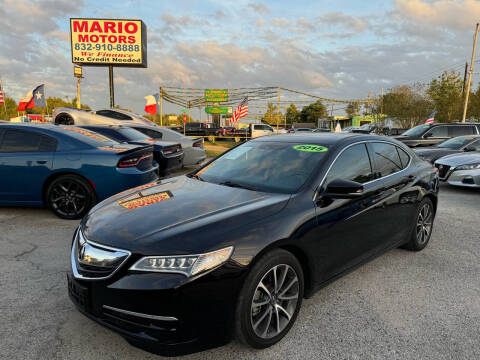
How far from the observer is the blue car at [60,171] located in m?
5.25

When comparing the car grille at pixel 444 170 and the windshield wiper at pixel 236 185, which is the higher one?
the windshield wiper at pixel 236 185

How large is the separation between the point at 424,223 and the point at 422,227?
0.07 metres

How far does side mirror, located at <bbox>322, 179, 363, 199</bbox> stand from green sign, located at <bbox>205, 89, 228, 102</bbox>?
109 feet

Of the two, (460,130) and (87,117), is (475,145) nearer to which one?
(460,130)

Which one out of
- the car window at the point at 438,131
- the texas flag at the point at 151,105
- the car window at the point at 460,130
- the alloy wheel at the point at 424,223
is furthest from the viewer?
the texas flag at the point at 151,105

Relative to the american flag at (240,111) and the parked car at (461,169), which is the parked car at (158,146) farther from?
the american flag at (240,111)

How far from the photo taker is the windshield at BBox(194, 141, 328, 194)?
3.03 m

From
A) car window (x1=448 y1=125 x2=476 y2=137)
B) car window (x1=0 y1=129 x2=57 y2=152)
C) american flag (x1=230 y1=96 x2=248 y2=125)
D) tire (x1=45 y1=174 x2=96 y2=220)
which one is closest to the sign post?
american flag (x1=230 y1=96 x2=248 y2=125)

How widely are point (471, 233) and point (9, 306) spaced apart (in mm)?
5730

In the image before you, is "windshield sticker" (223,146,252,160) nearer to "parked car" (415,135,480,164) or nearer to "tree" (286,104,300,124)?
"parked car" (415,135,480,164)

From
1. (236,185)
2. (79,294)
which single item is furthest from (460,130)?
(79,294)

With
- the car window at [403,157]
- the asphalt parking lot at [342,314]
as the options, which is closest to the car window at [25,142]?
the asphalt parking lot at [342,314]

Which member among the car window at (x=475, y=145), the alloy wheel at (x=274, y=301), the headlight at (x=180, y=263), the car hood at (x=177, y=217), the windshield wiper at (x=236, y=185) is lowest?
the alloy wheel at (x=274, y=301)

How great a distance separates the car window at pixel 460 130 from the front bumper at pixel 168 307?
14351 millimetres
